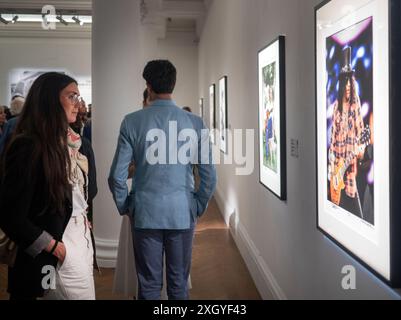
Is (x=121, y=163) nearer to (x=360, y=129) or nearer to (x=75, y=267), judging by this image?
(x=75, y=267)

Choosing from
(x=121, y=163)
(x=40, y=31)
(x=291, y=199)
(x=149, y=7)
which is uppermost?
(x=40, y=31)

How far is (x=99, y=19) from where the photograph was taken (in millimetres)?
5051

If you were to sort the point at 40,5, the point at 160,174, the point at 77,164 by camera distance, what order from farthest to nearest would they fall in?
1. the point at 40,5
2. the point at 160,174
3. the point at 77,164

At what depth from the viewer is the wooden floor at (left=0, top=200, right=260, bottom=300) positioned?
160 inches

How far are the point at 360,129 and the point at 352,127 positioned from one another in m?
0.08

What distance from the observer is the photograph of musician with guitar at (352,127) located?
164cm

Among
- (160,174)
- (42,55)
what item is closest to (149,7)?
(42,55)

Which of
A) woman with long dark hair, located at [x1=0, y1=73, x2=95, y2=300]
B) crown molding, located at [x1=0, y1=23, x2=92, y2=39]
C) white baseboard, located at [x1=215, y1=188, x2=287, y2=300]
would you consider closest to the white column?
white baseboard, located at [x1=215, y1=188, x2=287, y2=300]

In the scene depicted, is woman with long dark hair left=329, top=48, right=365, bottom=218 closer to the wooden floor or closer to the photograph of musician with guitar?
the photograph of musician with guitar

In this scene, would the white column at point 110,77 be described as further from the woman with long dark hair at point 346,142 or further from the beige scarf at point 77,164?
the woman with long dark hair at point 346,142

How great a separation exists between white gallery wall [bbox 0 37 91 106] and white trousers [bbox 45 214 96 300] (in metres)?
13.8

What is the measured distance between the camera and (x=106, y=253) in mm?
5062

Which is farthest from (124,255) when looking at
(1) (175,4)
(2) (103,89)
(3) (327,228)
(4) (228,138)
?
(1) (175,4)
